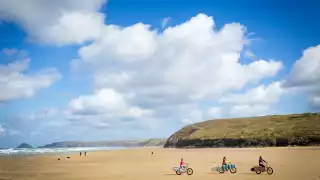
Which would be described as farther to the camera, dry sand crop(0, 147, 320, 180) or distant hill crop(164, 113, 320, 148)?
distant hill crop(164, 113, 320, 148)

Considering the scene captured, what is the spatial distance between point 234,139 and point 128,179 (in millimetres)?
121417

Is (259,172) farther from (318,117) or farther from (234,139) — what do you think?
(318,117)

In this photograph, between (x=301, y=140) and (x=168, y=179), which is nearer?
(x=168, y=179)

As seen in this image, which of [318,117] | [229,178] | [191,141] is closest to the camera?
[229,178]

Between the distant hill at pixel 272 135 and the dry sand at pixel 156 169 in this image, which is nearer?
the dry sand at pixel 156 169

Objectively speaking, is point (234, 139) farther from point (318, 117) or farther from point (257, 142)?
point (318, 117)

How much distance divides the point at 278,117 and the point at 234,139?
185 feet

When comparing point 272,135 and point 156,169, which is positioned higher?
point 272,135

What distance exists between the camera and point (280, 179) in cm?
2784

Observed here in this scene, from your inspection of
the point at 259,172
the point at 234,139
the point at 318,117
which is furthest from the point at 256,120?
the point at 259,172

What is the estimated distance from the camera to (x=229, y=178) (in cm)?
2989

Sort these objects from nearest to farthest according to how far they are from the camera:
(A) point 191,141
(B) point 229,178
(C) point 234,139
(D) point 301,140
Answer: (B) point 229,178 < (D) point 301,140 < (C) point 234,139 < (A) point 191,141

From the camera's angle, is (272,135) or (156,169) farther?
(272,135)

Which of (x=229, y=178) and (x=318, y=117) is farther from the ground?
(x=318, y=117)
